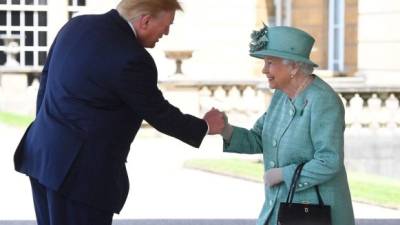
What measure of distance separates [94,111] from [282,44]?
0.91m

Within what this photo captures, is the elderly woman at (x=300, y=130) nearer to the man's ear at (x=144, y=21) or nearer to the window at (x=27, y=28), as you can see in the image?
the man's ear at (x=144, y=21)

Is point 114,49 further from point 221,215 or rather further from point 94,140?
point 221,215

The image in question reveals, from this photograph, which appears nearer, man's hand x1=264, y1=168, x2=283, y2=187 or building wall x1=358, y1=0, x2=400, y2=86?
man's hand x1=264, y1=168, x2=283, y2=187

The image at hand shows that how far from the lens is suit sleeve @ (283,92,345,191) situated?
4516 millimetres

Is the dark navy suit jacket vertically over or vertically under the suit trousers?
over

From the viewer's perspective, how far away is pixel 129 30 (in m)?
4.71

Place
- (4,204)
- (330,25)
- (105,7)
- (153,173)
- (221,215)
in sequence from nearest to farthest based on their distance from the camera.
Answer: (221,215)
(4,204)
(153,173)
(330,25)
(105,7)

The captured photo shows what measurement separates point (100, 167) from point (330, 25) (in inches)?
679

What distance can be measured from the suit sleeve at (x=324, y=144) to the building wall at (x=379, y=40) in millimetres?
11545

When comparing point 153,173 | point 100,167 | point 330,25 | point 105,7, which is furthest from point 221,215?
point 105,7

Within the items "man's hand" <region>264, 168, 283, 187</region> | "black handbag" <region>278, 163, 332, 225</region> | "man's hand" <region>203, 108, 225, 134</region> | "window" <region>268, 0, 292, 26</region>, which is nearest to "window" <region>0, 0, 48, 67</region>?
"window" <region>268, 0, 292, 26</region>

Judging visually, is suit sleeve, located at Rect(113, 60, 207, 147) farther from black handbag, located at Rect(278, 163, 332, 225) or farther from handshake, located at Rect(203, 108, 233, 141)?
black handbag, located at Rect(278, 163, 332, 225)

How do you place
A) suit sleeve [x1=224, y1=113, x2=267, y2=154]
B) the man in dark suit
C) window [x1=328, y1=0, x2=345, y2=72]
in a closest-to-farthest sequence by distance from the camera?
1. the man in dark suit
2. suit sleeve [x1=224, y1=113, x2=267, y2=154]
3. window [x1=328, y1=0, x2=345, y2=72]

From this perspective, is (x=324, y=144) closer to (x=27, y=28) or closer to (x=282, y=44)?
(x=282, y=44)
